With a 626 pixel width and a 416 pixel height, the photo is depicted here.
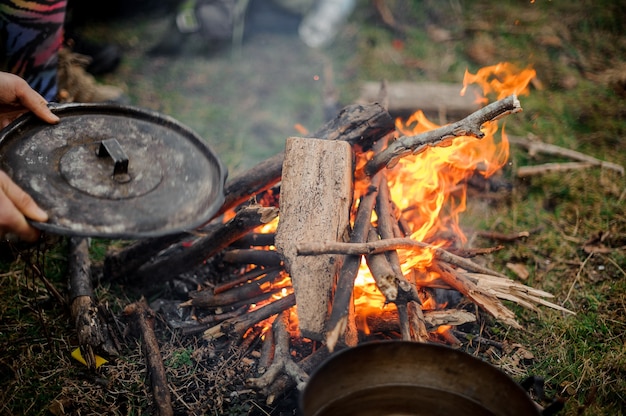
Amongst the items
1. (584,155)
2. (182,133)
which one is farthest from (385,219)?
(584,155)

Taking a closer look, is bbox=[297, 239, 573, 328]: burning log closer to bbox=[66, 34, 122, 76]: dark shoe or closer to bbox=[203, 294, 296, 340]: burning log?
bbox=[203, 294, 296, 340]: burning log

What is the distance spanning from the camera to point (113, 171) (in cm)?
236

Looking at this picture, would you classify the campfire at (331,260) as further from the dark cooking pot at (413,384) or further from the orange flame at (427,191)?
the dark cooking pot at (413,384)

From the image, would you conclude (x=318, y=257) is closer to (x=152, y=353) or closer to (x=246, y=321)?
(x=246, y=321)

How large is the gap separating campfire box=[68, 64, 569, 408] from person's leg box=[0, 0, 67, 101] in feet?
5.49

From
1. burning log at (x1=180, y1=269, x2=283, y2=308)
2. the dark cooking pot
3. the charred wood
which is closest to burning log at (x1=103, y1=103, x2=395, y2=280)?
the charred wood

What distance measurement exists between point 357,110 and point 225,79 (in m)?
3.86

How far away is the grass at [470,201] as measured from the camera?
9.74 feet

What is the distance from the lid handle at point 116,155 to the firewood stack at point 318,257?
91cm

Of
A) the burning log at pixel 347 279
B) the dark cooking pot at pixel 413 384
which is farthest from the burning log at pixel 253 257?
the dark cooking pot at pixel 413 384

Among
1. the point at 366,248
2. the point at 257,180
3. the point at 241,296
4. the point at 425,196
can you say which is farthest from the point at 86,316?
the point at 425,196

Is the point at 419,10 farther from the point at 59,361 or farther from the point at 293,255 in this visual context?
the point at 59,361

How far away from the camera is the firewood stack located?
2.77m

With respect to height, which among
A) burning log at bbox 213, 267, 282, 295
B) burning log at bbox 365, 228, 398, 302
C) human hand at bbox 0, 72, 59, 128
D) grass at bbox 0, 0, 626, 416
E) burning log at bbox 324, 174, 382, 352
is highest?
human hand at bbox 0, 72, 59, 128
